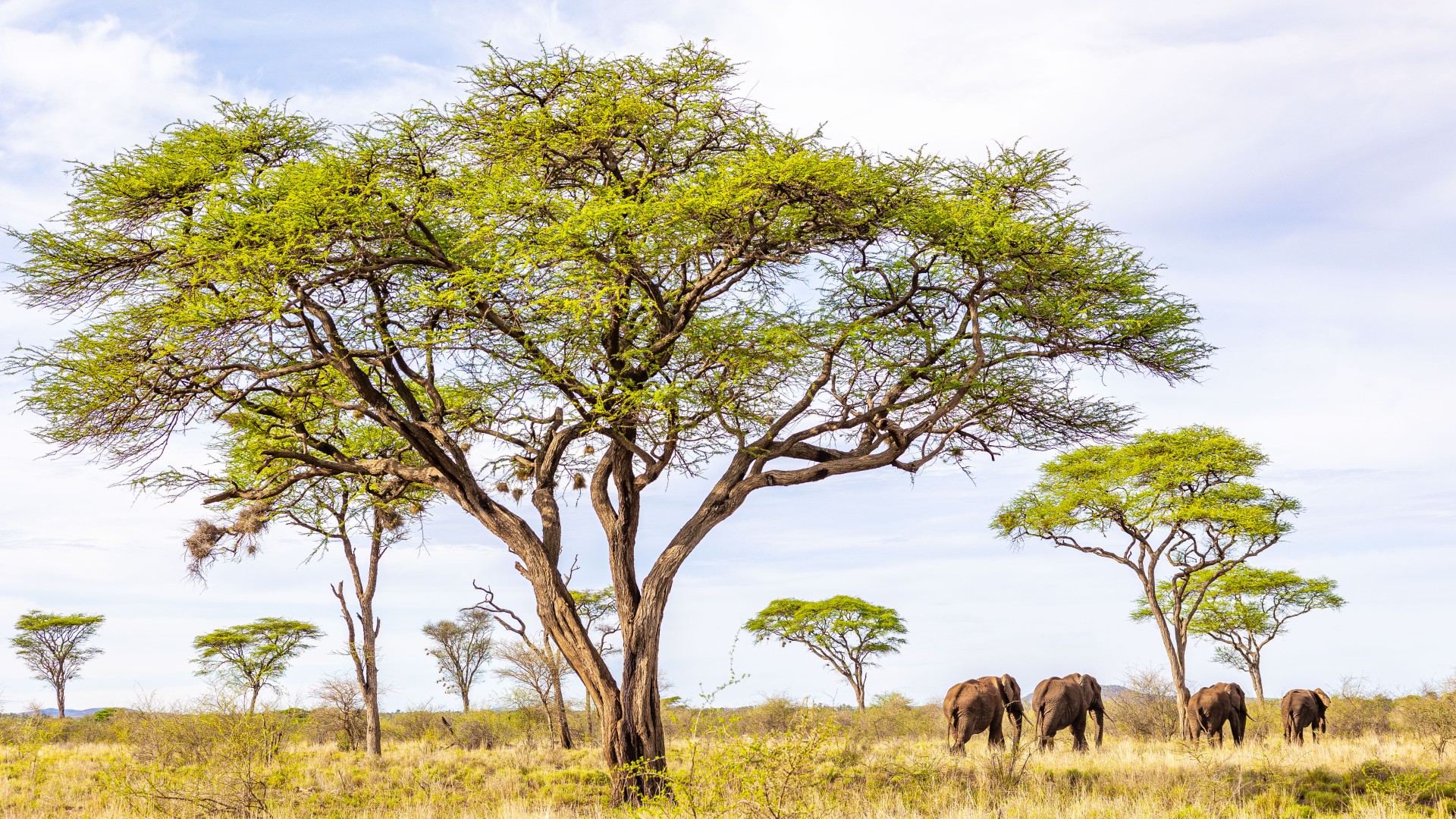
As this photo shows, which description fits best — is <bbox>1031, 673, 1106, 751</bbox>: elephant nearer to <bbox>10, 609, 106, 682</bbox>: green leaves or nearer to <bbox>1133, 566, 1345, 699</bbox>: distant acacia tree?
<bbox>1133, 566, 1345, 699</bbox>: distant acacia tree

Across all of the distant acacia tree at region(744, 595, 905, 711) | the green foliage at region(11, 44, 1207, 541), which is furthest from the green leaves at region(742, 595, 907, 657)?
the green foliage at region(11, 44, 1207, 541)

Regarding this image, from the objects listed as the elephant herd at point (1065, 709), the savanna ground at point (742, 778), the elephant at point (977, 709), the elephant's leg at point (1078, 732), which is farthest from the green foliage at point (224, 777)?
the elephant's leg at point (1078, 732)

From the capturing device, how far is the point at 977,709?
1738 cm

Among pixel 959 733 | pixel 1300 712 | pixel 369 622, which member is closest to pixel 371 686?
pixel 369 622

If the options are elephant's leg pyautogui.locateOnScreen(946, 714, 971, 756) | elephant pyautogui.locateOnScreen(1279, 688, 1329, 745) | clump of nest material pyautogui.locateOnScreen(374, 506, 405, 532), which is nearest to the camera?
elephant's leg pyautogui.locateOnScreen(946, 714, 971, 756)

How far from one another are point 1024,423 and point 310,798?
11.0 meters

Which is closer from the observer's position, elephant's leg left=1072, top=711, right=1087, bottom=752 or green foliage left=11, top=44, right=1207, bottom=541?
green foliage left=11, top=44, right=1207, bottom=541

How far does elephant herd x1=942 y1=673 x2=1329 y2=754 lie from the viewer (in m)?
17.4

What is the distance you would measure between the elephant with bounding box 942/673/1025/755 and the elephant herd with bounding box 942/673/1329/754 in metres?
0.01

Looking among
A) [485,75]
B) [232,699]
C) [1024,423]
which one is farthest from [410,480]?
[1024,423]

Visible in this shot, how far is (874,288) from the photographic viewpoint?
13453mm

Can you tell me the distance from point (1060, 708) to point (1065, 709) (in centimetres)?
12

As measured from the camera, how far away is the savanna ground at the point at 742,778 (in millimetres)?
7367

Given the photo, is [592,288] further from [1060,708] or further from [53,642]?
[53,642]
